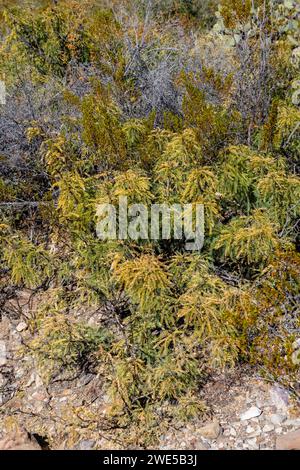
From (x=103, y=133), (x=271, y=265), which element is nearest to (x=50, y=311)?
(x=103, y=133)

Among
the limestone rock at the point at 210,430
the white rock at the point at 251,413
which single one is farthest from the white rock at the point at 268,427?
the limestone rock at the point at 210,430

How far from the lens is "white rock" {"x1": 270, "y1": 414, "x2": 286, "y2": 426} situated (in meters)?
3.30

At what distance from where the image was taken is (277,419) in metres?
3.32

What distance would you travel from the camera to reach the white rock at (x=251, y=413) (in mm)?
3367

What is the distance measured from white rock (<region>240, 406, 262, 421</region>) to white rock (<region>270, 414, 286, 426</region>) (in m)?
0.10

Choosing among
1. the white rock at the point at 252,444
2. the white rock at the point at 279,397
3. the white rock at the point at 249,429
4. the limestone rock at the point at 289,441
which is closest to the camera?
the limestone rock at the point at 289,441

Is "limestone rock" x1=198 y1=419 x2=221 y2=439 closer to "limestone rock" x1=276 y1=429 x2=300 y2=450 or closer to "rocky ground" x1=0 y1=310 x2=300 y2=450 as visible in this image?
"rocky ground" x1=0 y1=310 x2=300 y2=450

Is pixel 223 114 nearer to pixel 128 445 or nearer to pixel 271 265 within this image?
pixel 271 265

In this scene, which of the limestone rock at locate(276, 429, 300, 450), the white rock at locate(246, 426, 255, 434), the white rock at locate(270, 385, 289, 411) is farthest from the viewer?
the white rock at locate(270, 385, 289, 411)

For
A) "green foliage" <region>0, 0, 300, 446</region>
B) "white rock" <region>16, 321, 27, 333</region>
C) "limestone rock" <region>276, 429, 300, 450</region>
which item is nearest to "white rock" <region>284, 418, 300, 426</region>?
"limestone rock" <region>276, 429, 300, 450</region>

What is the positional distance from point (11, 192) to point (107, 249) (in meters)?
1.50

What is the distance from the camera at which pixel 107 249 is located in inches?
157

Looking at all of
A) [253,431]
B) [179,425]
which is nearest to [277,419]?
[253,431]

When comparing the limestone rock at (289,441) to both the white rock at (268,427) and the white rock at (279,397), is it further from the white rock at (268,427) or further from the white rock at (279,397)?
the white rock at (279,397)
